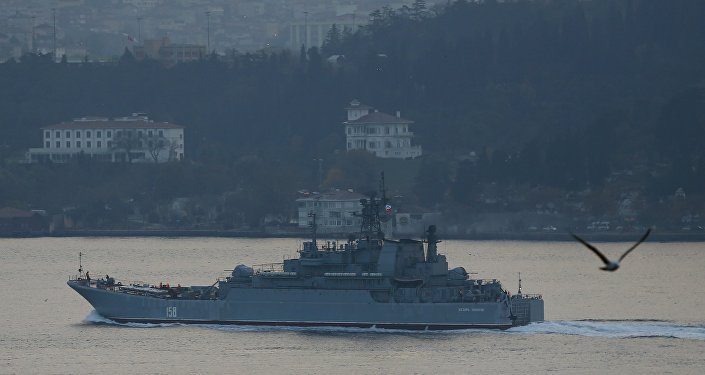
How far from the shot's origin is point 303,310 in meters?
71.5

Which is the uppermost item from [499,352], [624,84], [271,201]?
[624,84]

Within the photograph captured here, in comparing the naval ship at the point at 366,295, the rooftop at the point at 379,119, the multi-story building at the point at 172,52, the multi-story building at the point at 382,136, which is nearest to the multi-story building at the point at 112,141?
the multi-story building at the point at 382,136

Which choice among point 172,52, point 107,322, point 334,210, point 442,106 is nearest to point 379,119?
point 442,106

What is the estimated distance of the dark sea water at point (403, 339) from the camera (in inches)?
2484

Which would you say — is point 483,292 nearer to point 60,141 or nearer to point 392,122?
point 392,122

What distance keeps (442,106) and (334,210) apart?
32.4m

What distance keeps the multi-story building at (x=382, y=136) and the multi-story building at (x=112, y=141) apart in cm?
1255

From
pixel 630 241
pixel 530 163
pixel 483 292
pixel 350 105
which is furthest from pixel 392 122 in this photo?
pixel 483 292

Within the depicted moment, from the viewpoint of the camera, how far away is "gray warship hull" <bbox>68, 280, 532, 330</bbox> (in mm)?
69875

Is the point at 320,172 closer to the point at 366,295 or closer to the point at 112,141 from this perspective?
the point at 112,141

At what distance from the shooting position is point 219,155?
476 ft

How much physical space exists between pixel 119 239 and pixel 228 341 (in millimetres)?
57295

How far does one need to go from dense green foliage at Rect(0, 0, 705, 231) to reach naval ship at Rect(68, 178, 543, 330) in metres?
49.7

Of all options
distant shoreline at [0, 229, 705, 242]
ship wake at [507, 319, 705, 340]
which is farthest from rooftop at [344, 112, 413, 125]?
ship wake at [507, 319, 705, 340]
